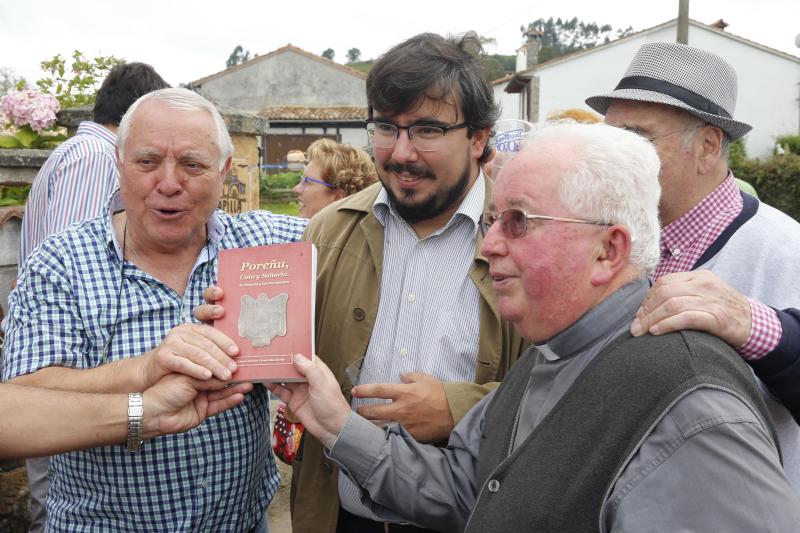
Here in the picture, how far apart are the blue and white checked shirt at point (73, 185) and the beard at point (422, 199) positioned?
169 centimetres

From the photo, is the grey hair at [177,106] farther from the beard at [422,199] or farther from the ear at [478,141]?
the ear at [478,141]

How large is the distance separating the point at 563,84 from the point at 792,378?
35.0 m

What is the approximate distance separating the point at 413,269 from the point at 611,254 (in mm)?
1056

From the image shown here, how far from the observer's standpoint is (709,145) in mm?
2627

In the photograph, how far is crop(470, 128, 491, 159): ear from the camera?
108 inches

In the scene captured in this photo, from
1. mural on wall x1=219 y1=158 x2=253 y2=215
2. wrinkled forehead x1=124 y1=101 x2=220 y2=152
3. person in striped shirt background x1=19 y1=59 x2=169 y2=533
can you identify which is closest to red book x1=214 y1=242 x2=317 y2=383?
wrinkled forehead x1=124 y1=101 x2=220 y2=152

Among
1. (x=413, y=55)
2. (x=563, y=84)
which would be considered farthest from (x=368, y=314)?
(x=563, y=84)

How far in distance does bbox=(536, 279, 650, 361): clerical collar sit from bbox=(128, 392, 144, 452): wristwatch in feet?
4.15

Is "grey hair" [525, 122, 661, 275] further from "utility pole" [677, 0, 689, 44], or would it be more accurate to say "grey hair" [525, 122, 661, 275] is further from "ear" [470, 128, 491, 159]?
"utility pole" [677, 0, 689, 44]

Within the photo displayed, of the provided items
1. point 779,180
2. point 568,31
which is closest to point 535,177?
point 779,180

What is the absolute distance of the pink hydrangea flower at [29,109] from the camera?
15.9ft

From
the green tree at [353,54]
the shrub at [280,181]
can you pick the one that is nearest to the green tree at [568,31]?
the green tree at [353,54]

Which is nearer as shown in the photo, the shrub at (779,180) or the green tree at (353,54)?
the shrub at (779,180)

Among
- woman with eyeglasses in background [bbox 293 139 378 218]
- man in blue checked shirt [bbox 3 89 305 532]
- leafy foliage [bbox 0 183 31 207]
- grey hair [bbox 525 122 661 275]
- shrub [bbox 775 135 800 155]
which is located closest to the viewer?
grey hair [bbox 525 122 661 275]
